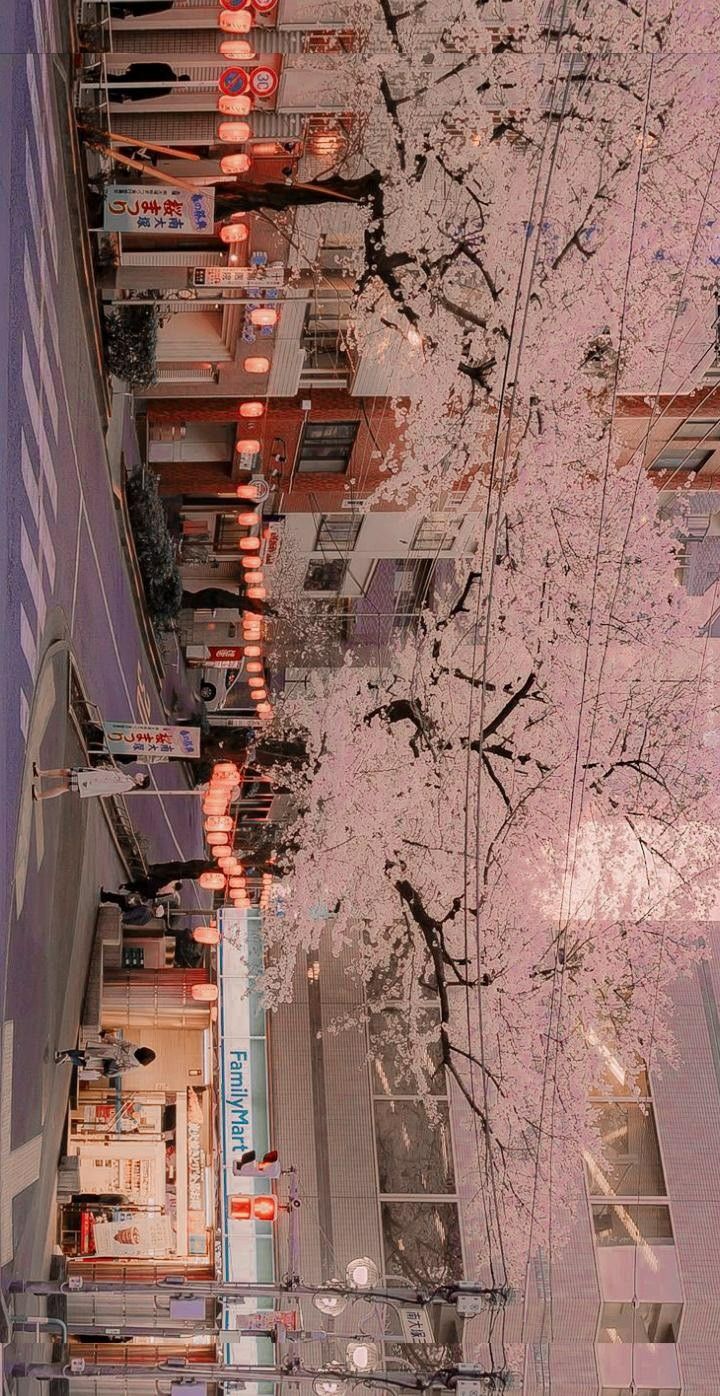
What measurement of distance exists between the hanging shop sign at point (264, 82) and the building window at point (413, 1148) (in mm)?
5893

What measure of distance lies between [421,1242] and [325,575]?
13.8 ft

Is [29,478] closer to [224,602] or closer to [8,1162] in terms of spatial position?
[224,602]

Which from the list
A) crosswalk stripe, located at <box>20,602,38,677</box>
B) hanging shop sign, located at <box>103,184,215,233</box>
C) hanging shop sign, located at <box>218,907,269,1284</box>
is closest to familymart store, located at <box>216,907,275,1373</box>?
hanging shop sign, located at <box>218,907,269,1284</box>

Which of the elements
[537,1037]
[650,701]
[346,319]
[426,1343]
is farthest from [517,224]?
[426,1343]

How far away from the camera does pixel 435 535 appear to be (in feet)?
24.2

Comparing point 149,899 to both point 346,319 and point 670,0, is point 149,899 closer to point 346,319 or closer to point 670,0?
point 346,319

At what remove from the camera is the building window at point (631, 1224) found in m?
6.85

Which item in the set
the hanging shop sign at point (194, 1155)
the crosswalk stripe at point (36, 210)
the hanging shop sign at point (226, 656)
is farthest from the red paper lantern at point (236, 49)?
the hanging shop sign at point (194, 1155)

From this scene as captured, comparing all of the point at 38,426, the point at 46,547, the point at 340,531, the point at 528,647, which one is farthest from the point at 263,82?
the point at 528,647

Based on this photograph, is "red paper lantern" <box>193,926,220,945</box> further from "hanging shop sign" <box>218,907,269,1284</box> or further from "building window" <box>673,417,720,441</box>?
"building window" <box>673,417,720,441</box>

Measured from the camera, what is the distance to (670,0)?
5.95 m

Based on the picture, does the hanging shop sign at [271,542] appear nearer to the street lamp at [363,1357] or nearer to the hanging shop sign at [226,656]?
the hanging shop sign at [226,656]

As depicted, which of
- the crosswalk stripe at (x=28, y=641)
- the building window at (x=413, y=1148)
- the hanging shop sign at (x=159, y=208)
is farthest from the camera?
the building window at (x=413, y=1148)

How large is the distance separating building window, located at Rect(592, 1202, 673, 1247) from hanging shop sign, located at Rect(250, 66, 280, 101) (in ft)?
21.8
